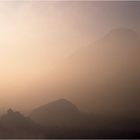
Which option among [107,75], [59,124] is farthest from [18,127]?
[107,75]

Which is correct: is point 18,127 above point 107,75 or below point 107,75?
below

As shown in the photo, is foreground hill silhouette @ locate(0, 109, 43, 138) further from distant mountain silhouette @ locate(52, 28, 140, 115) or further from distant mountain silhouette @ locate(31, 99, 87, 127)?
distant mountain silhouette @ locate(52, 28, 140, 115)

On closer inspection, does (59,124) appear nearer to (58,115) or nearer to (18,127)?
(58,115)

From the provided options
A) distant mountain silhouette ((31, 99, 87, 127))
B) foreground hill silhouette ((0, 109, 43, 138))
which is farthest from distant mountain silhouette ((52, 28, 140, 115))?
foreground hill silhouette ((0, 109, 43, 138))

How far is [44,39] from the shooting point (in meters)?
2.96

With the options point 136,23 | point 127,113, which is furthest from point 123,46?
point 127,113

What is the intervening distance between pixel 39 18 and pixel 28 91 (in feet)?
2.81

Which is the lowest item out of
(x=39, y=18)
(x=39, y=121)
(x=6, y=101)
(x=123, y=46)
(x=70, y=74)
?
(x=39, y=121)

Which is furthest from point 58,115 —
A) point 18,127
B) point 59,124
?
point 18,127

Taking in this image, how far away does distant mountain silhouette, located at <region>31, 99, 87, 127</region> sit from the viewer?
301 centimetres

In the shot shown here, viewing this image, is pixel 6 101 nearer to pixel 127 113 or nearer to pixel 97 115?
pixel 97 115

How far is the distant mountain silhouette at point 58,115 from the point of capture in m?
3.01

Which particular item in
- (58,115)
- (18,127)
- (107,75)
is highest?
(107,75)

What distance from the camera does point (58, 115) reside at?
3041mm
